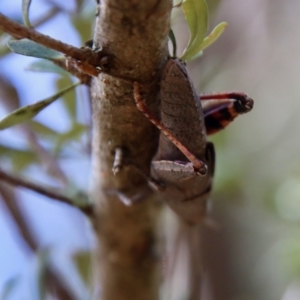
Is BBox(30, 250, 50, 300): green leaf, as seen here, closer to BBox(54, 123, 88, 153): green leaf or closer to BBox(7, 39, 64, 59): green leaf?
BBox(54, 123, 88, 153): green leaf

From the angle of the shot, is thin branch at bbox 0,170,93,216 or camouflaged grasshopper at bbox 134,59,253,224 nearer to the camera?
camouflaged grasshopper at bbox 134,59,253,224

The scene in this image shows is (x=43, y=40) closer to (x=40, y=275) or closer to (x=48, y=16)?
(x=48, y=16)

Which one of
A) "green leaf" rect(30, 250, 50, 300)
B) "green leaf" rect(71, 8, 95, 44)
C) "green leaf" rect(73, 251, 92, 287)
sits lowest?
"green leaf" rect(73, 251, 92, 287)

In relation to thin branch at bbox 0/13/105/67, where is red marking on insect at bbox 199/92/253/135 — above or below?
below

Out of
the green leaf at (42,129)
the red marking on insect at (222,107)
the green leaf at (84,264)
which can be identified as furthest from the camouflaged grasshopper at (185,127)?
the green leaf at (84,264)

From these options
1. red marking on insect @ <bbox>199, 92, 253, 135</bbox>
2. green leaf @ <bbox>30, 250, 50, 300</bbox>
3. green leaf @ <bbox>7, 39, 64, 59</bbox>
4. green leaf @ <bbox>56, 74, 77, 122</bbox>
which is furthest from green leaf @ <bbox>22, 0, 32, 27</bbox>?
green leaf @ <bbox>30, 250, 50, 300</bbox>

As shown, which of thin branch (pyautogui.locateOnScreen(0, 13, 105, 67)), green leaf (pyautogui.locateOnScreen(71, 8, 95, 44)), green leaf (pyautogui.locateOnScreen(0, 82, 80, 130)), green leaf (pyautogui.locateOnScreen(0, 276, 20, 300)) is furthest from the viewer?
green leaf (pyautogui.locateOnScreen(0, 276, 20, 300))

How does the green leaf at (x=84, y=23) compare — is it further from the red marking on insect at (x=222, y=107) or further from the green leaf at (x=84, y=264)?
the green leaf at (x=84, y=264)
